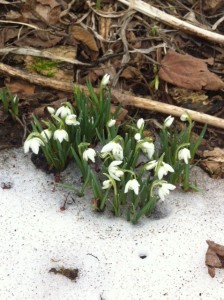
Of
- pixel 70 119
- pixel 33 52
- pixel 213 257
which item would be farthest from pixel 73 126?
pixel 213 257

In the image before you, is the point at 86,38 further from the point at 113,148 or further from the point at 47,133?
the point at 113,148

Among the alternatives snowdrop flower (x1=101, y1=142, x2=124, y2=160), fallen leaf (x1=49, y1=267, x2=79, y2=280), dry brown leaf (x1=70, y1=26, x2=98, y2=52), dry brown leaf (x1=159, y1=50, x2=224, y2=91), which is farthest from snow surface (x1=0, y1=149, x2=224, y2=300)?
dry brown leaf (x1=70, y1=26, x2=98, y2=52)

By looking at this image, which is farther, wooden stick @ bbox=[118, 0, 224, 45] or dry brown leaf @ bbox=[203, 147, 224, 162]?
wooden stick @ bbox=[118, 0, 224, 45]

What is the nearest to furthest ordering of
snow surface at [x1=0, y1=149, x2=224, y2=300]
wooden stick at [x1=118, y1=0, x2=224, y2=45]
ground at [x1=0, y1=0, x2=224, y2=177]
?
1. snow surface at [x1=0, y1=149, x2=224, y2=300]
2. ground at [x1=0, y1=0, x2=224, y2=177]
3. wooden stick at [x1=118, y1=0, x2=224, y2=45]

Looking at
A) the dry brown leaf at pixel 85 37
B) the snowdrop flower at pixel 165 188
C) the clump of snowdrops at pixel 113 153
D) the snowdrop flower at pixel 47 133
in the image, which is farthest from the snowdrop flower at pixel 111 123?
the dry brown leaf at pixel 85 37

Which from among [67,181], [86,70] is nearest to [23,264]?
[67,181]

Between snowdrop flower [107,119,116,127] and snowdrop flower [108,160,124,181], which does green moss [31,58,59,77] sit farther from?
snowdrop flower [108,160,124,181]
